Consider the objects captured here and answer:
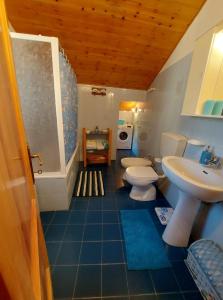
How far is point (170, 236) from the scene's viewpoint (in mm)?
1418

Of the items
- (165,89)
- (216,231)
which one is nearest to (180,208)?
(216,231)

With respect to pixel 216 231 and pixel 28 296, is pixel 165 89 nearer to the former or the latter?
pixel 216 231

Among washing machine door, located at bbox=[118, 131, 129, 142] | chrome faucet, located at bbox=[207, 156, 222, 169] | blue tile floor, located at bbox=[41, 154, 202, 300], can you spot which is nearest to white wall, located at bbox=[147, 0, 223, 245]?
chrome faucet, located at bbox=[207, 156, 222, 169]

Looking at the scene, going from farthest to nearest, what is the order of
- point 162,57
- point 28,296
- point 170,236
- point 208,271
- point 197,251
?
point 162,57 < point 170,236 < point 197,251 < point 208,271 < point 28,296

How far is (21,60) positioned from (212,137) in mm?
1965

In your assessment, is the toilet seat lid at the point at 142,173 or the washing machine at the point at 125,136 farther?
the washing machine at the point at 125,136

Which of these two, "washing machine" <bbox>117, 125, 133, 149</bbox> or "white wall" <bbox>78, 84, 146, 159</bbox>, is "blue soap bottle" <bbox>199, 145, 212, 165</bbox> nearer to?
"white wall" <bbox>78, 84, 146, 159</bbox>

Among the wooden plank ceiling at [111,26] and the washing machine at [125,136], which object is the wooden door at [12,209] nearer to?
the wooden plank ceiling at [111,26]

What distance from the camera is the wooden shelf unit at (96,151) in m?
3.17

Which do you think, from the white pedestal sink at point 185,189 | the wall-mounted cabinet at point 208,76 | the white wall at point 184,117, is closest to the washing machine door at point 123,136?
the white wall at point 184,117

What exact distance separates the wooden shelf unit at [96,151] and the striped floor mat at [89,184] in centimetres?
44

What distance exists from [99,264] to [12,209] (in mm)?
1216

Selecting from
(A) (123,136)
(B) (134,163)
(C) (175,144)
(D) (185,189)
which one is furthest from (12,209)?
(A) (123,136)

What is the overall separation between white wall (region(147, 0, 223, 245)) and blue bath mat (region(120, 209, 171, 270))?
0.42 m
